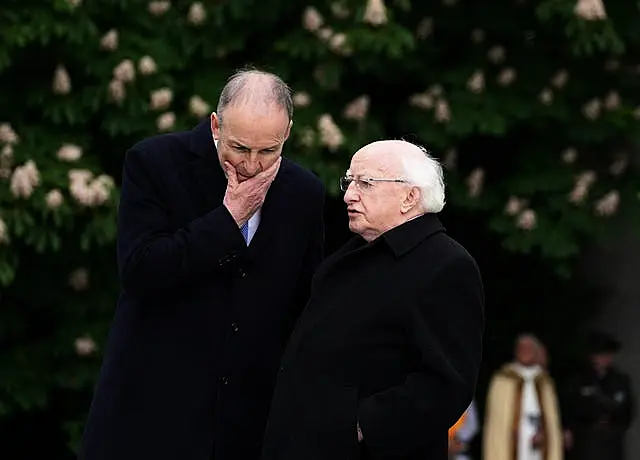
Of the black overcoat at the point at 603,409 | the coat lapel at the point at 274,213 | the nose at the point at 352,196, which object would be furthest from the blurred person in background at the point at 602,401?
the nose at the point at 352,196

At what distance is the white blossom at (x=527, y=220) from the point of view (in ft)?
31.6

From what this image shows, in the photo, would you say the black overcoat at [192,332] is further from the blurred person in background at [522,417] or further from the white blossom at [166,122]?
the blurred person in background at [522,417]

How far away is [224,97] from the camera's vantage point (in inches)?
165

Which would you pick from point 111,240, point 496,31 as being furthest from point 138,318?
point 496,31

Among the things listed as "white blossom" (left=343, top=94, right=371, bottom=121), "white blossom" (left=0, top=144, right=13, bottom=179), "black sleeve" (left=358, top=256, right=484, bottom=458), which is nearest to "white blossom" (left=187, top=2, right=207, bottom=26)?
"white blossom" (left=343, top=94, right=371, bottom=121)

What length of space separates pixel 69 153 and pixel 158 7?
0.94 m

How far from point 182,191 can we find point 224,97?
0.28m

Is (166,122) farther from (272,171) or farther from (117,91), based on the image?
(272,171)

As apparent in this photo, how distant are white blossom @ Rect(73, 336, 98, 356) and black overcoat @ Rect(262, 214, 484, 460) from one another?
4979 mm

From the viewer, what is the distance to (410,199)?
14.0 feet

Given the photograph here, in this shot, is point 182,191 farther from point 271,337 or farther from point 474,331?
point 474,331

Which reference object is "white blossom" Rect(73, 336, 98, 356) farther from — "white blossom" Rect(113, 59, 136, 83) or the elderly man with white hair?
the elderly man with white hair

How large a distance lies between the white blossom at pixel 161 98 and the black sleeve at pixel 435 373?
4.70 metres

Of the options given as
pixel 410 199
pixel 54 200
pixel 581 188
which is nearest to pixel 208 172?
pixel 410 199
